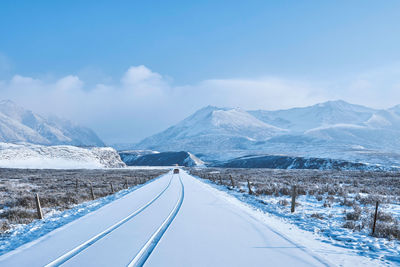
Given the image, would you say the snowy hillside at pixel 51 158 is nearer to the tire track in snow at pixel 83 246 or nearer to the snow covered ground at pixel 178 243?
the snow covered ground at pixel 178 243

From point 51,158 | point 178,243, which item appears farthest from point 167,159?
point 178,243

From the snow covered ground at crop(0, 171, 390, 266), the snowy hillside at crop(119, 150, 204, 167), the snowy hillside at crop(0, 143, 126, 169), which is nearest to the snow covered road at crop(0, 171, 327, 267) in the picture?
the snow covered ground at crop(0, 171, 390, 266)

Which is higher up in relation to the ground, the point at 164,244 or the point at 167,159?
the point at 167,159

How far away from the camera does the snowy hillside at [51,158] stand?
82.4m

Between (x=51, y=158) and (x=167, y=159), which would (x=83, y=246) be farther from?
(x=167, y=159)

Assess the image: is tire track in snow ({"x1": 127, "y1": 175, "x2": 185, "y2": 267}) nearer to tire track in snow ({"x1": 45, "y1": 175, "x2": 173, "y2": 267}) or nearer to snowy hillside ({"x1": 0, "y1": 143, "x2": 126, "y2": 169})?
tire track in snow ({"x1": 45, "y1": 175, "x2": 173, "y2": 267})

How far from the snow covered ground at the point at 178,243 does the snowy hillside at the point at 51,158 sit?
272ft

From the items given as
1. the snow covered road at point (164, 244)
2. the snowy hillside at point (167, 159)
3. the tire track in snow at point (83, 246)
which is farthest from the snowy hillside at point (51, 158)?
the snow covered road at point (164, 244)

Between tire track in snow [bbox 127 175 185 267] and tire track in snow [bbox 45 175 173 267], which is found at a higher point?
tire track in snow [bbox 127 175 185 267]

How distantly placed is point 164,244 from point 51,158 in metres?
97.7

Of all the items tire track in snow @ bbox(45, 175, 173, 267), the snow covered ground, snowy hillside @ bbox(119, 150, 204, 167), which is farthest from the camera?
snowy hillside @ bbox(119, 150, 204, 167)

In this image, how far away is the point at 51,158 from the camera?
91.5 metres

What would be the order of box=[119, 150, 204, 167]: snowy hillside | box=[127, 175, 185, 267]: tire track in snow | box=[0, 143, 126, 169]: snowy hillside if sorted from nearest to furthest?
box=[127, 175, 185, 267]: tire track in snow → box=[0, 143, 126, 169]: snowy hillside → box=[119, 150, 204, 167]: snowy hillside

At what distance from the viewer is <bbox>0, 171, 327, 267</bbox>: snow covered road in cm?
564
